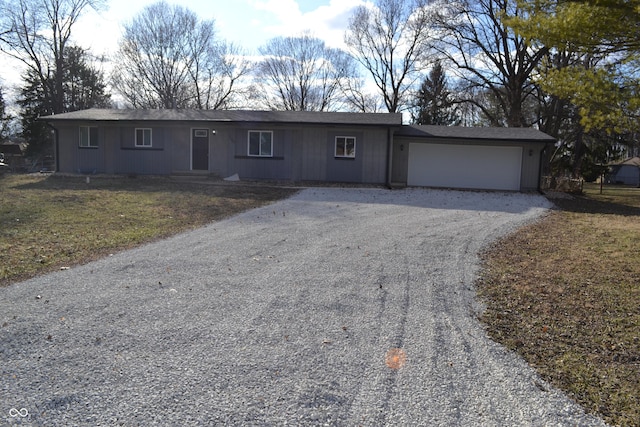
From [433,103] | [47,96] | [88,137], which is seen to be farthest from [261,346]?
[47,96]

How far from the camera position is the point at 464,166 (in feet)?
64.9

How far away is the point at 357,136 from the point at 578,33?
12.3m

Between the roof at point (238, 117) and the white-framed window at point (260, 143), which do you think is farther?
the white-framed window at point (260, 143)

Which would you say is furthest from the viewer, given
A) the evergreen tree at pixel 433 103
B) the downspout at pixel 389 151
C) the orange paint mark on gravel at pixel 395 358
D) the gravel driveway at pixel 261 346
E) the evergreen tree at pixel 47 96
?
the evergreen tree at pixel 47 96

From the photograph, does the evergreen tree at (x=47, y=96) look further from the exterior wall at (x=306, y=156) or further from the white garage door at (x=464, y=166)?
the white garage door at (x=464, y=166)

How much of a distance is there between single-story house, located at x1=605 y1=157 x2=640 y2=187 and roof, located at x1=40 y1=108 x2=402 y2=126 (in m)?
34.1

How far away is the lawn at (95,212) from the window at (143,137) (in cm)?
211

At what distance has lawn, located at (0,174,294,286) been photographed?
672cm

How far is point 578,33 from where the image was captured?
7.03 metres

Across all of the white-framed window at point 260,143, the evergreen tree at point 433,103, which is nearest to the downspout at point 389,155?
the white-framed window at point 260,143

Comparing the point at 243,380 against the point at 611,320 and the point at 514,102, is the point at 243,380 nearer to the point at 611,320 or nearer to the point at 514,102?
the point at 611,320

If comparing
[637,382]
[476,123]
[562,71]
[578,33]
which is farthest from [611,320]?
[476,123]

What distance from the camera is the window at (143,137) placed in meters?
20.4

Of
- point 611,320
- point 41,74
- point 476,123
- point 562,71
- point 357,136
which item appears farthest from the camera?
point 476,123
